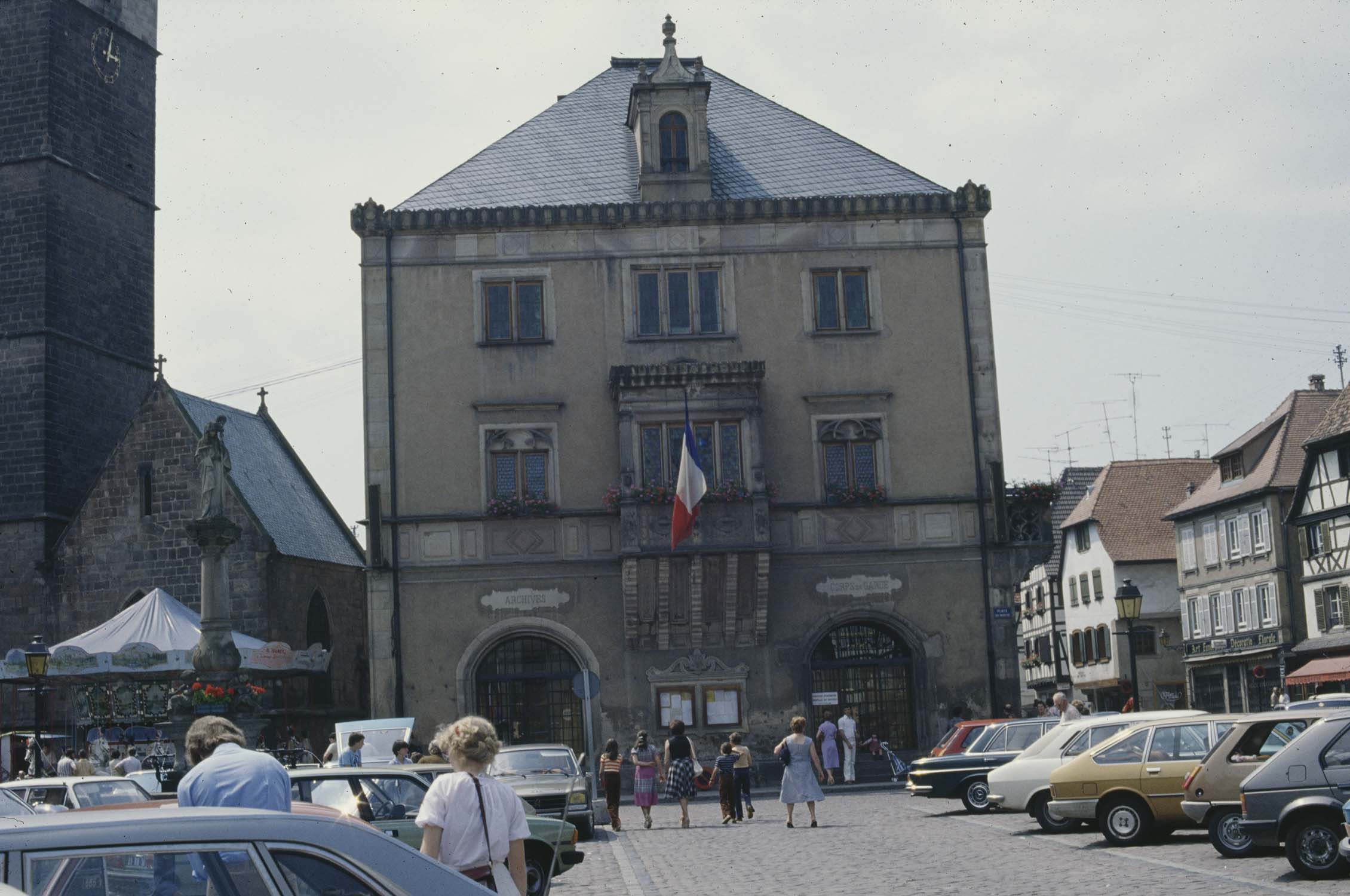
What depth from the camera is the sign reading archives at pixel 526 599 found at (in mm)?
35031

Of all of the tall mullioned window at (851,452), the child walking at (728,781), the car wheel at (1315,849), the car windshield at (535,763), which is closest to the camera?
the car wheel at (1315,849)

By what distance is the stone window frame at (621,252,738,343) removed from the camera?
3603 centimetres

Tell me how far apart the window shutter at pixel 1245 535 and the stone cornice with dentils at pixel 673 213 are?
31.2 meters

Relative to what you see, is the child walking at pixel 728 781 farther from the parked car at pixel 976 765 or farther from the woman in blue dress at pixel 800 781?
the parked car at pixel 976 765

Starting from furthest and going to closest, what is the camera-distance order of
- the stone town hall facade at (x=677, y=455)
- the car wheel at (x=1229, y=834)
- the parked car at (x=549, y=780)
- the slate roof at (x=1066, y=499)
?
1. the slate roof at (x=1066, y=499)
2. the stone town hall facade at (x=677, y=455)
3. the parked car at (x=549, y=780)
4. the car wheel at (x=1229, y=834)

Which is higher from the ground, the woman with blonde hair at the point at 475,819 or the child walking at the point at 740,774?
the woman with blonde hair at the point at 475,819

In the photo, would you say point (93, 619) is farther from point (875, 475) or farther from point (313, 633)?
point (875, 475)

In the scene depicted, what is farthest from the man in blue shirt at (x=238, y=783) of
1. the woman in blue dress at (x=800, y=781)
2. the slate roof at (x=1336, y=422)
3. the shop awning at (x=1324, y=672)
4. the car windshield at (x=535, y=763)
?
the slate roof at (x=1336, y=422)

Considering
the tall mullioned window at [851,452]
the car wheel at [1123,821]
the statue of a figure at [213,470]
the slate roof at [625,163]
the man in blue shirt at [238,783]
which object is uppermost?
the slate roof at [625,163]

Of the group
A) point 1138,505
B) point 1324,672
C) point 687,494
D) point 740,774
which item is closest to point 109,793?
point 740,774

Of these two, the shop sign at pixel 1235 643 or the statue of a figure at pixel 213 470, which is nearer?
the statue of a figure at pixel 213 470

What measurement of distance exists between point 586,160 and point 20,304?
18.3 metres

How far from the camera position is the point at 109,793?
19.3 metres

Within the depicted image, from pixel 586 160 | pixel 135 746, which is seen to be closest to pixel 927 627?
pixel 586 160
